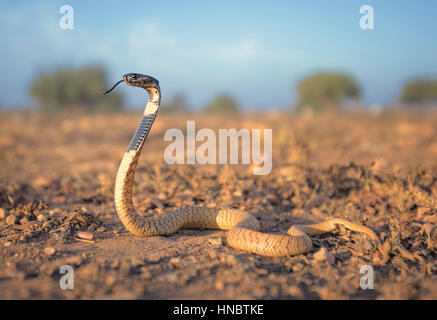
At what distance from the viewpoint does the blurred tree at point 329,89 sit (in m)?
41.2

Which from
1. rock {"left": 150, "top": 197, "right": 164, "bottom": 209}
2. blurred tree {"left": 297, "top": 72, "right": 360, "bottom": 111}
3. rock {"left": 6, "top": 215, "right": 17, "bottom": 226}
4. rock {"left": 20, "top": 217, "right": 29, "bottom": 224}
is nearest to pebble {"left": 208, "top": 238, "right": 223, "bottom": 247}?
rock {"left": 150, "top": 197, "right": 164, "bottom": 209}

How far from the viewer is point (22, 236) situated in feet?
12.6

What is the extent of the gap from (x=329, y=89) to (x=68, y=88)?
92.7ft

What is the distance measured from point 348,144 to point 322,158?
3203mm

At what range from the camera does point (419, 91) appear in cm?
4478

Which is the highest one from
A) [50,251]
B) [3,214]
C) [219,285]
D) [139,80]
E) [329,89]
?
[329,89]

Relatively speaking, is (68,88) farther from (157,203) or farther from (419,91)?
(419,91)

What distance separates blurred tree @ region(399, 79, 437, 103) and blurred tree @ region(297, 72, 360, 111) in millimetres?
8491

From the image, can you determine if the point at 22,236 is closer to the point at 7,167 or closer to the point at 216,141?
the point at 7,167

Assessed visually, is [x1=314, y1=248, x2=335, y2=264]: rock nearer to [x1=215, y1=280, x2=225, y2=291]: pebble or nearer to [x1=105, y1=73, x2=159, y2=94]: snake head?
[x1=215, y1=280, x2=225, y2=291]: pebble

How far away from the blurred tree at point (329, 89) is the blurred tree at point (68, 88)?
22.2 meters

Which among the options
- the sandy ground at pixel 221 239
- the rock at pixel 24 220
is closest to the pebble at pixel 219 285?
the sandy ground at pixel 221 239

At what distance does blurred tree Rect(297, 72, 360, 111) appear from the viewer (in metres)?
41.2

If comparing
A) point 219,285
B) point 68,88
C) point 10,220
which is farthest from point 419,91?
point 10,220
